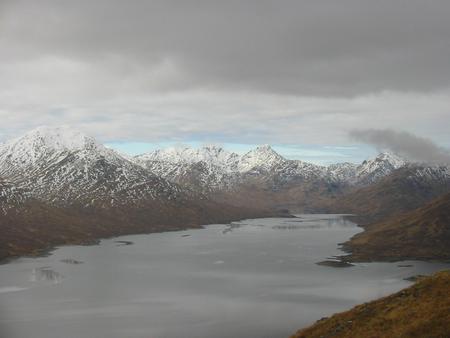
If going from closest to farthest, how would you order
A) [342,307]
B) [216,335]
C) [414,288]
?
[414,288] → [216,335] → [342,307]

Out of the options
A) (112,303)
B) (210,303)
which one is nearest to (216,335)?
(210,303)

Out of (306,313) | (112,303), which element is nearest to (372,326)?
(306,313)

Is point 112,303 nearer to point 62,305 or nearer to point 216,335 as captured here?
point 62,305

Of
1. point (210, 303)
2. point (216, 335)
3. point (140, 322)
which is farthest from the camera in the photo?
point (210, 303)

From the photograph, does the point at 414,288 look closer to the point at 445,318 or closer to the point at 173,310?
the point at 445,318

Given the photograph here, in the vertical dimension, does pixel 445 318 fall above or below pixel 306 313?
above

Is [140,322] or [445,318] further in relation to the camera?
[140,322]
